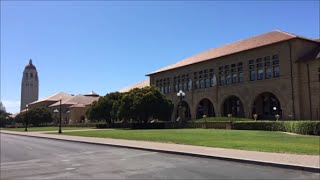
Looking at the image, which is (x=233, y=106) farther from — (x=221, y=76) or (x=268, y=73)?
(x=268, y=73)

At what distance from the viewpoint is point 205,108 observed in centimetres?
8006

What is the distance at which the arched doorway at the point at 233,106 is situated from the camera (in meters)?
70.8

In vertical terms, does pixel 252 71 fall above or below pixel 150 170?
above

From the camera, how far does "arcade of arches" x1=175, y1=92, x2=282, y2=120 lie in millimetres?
64062

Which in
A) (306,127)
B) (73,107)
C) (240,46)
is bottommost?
(306,127)

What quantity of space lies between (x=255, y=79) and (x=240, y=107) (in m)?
7.97

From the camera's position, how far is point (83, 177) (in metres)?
12.0

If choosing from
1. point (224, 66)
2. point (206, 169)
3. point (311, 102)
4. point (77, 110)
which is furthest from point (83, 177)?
point (77, 110)

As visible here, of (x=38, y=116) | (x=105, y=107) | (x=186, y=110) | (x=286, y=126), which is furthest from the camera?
(x=38, y=116)

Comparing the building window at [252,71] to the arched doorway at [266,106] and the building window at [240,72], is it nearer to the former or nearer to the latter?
the building window at [240,72]

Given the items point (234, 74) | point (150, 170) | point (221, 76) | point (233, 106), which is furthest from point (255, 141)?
point (233, 106)

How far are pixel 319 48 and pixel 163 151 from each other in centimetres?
4527

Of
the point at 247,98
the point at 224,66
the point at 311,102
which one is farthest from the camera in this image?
the point at 224,66

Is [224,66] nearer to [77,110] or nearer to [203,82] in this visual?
[203,82]
